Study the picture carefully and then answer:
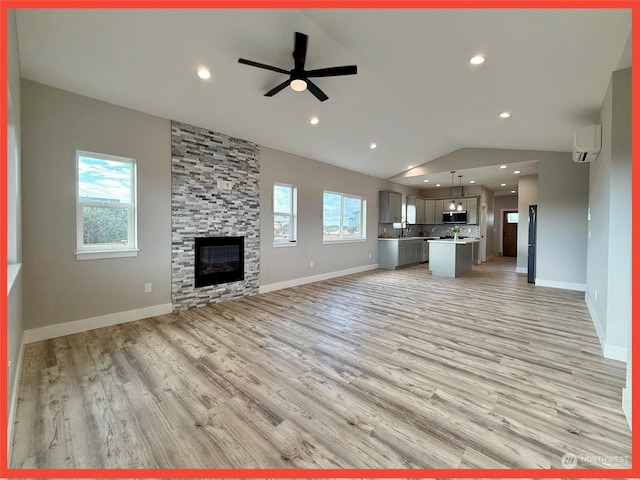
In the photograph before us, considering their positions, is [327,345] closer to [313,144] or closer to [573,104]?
[313,144]

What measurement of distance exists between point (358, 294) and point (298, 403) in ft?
10.7

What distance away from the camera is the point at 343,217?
7184mm

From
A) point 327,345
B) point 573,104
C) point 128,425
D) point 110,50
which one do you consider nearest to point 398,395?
point 327,345

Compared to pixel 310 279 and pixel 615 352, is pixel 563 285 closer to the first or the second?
pixel 615 352

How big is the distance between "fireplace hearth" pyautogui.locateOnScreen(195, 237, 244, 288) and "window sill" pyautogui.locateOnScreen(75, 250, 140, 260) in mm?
875

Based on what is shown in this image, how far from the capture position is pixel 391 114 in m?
4.68

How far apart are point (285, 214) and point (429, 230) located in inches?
281

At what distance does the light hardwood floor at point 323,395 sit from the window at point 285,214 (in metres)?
2.23

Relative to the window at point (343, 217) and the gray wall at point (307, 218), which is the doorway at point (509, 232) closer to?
the gray wall at point (307, 218)

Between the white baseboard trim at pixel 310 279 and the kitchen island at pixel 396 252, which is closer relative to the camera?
the white baseboard trim at pixel 310 279

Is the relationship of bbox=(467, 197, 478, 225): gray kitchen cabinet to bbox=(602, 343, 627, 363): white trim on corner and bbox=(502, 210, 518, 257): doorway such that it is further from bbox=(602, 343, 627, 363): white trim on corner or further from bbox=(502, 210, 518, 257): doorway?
bbox=(602, 343, 627, 363): white trim on corner

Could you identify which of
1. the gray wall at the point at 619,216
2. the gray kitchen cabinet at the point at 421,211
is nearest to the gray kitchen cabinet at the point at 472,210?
the gray kitchen cabinet at the point at 421,211

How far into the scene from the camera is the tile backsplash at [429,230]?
28.6 ft

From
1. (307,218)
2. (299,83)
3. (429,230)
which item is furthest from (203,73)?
(429,230)
